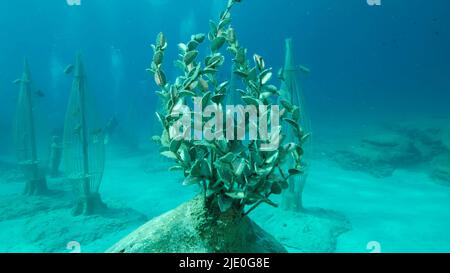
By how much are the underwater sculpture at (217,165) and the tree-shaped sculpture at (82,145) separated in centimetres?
466

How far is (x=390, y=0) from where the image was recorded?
76188 millimetres

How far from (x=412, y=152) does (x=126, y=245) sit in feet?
36.1

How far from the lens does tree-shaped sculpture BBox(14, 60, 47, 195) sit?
24.2 feet

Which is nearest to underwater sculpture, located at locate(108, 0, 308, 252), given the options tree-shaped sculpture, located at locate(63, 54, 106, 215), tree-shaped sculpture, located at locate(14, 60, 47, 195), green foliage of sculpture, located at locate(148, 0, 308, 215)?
green foliage of sculpture, located at locate(148, 0, 308, 215)

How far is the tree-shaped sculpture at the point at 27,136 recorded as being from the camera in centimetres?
737

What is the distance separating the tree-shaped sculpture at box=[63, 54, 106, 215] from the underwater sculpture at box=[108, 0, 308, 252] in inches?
184

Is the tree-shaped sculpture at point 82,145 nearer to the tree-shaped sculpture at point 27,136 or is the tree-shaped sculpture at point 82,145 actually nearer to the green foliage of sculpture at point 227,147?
the tree-shaped sculpture at point 27,136

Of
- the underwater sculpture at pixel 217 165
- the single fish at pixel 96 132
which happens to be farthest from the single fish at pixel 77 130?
the underwater sculpture at pixel 217 165

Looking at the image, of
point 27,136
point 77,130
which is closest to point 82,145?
point 77,130

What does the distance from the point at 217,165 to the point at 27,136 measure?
7568 millimetres

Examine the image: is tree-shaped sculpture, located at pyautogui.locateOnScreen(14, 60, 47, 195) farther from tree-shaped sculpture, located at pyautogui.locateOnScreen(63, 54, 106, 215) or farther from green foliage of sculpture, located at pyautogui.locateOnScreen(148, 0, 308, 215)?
green foliage of sculpture, located at pyautogui.locateOnScreen(148, 0, 308, 215)

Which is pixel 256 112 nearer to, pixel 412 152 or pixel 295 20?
pixel 412 152

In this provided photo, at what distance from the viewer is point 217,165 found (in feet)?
5.87
